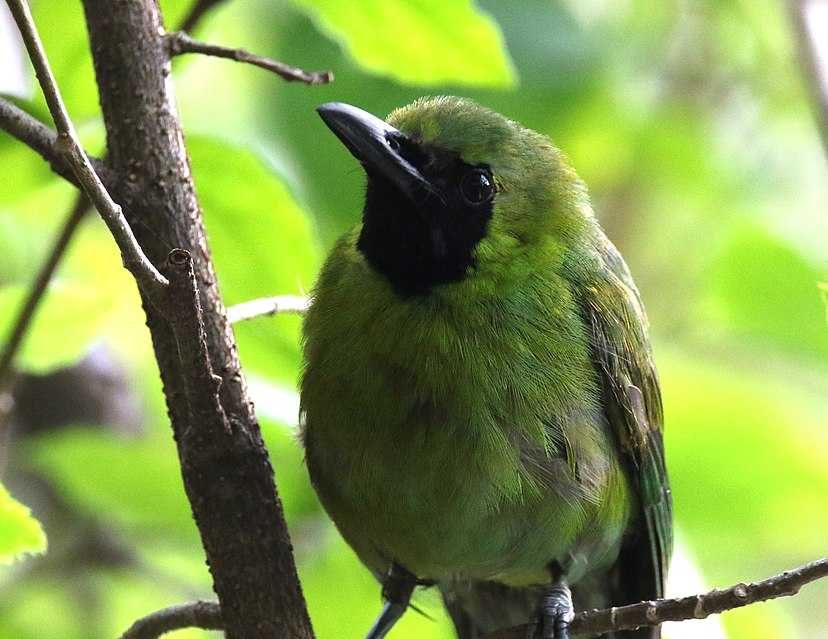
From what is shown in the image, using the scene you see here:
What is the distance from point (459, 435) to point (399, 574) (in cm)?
66

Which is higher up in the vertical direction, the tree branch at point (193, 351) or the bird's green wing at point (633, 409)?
the bird's green wing at point (633, 409)

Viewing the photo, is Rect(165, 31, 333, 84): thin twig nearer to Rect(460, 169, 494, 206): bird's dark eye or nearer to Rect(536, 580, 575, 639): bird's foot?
Rect(460, 169, 494, 206): bird's dark eye

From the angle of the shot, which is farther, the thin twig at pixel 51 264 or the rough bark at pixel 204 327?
the thin twig at pixel 51 264

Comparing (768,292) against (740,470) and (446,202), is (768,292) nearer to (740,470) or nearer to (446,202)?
(740,470)

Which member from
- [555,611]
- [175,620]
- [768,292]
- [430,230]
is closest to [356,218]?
[430,230]

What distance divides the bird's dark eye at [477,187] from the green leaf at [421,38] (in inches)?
11.3

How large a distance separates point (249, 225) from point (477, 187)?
609 mm

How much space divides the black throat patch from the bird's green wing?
0.36 m

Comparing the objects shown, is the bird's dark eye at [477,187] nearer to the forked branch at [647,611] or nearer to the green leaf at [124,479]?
the forked branch at [647,611]

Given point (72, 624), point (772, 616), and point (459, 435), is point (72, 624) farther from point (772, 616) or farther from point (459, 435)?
point (772, 616)

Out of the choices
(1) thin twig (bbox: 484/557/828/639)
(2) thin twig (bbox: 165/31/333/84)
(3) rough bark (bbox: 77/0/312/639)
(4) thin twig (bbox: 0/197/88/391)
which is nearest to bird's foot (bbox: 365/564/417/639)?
(3) rough bark (bbox: 77/0/312/639)

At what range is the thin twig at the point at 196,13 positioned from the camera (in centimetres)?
292

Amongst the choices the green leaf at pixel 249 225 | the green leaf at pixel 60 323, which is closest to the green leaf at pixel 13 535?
the green leaf at pixel 60 323

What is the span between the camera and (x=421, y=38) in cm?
303
